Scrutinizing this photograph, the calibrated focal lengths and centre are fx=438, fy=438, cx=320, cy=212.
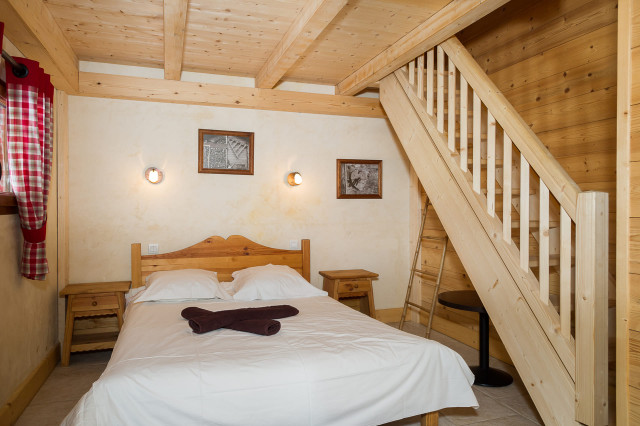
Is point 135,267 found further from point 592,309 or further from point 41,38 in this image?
point 592,309

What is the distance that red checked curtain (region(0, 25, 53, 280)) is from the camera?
263cm

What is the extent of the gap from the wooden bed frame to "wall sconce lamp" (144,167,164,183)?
0.60 m

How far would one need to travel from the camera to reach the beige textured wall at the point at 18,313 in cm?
258

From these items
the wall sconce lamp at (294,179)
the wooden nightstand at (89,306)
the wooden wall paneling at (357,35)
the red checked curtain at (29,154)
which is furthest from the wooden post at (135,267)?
the wooden wall paneling at (357,35)

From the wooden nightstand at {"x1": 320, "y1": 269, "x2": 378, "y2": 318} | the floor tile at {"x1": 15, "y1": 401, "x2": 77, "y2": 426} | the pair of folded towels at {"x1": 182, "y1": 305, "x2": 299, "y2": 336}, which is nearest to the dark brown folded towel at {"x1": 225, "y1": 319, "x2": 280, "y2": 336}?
the pair of folded towels at {"x1": 182, "y1": 305, "x2": 299, "y2": 336}

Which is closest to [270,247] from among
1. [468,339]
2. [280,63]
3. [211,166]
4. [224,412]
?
[211,166]

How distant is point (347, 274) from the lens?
173 inches

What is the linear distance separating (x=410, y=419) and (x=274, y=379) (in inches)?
42.4

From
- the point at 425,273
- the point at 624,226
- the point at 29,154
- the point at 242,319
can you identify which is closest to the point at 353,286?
the point at 425,273

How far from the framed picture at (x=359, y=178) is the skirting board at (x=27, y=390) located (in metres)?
2.98

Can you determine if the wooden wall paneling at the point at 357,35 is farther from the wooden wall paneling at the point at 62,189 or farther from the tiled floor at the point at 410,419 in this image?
the tiled floor at the point at 410,419

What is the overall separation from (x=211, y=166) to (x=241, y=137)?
417mm

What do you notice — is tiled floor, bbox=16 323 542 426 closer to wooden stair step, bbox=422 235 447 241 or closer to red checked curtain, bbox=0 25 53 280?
red checked curtain, bbox=0 25 53 280

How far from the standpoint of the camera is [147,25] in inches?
124
